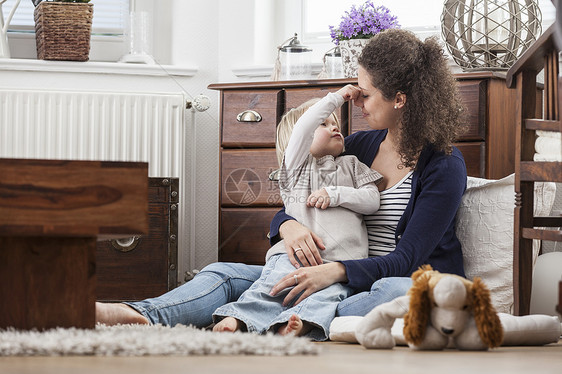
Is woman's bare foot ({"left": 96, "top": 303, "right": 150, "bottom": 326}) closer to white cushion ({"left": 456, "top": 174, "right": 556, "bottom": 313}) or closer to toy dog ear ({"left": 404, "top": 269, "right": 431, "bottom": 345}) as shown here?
toy dog ear ({"left": 404, "top": 269, "right": 431, "bottom": 345})

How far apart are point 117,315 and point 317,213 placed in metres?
0.53

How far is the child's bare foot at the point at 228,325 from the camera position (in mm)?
1428

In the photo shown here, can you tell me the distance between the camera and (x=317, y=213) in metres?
1.68

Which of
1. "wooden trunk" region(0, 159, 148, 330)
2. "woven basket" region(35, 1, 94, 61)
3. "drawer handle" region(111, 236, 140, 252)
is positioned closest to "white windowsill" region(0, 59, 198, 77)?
"woven basket" region(35, 1, 94, 61)

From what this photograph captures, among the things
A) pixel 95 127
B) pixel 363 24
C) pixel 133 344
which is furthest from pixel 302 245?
pixel 95 127

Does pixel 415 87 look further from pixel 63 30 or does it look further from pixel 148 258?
pixel 63 30

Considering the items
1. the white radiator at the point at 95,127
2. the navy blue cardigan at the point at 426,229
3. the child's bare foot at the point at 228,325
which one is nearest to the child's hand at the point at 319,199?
the navy blue cardigan at the point at 426,229

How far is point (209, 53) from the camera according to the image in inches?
111

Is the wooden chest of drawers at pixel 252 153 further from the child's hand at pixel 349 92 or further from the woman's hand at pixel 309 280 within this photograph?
the woman's hand at pixel 309 280

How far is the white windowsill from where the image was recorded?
8.90 feet

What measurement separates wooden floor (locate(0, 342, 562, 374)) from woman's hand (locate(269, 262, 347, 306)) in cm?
46

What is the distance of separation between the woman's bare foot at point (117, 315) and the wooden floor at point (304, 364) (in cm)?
50

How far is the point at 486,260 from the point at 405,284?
15.5 inches

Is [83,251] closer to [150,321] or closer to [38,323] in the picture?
[38,323]
